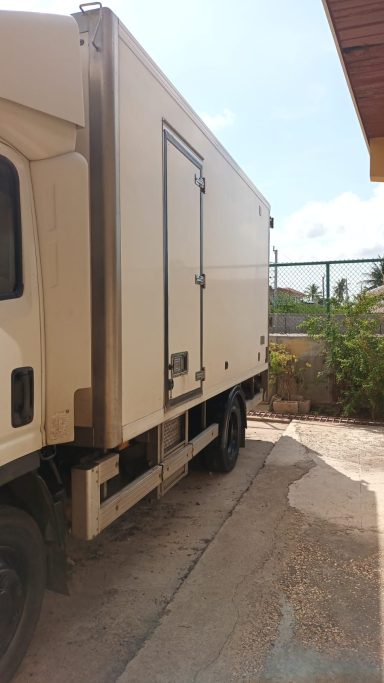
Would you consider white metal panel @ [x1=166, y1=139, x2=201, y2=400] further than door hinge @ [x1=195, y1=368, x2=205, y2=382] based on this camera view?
No

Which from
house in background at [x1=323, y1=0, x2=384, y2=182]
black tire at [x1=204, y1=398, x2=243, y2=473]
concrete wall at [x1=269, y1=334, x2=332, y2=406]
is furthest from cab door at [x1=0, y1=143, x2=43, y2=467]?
concrete wall at [x1=269, y1=334, x2=332, y2=406]

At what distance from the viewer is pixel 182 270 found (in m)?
3.80

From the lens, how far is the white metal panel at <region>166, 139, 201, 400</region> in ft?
11.7

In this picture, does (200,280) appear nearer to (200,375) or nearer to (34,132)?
(200,375)

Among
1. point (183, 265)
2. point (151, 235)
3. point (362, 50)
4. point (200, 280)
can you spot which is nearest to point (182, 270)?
point (183, 265)

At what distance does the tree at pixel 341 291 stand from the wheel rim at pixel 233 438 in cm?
393

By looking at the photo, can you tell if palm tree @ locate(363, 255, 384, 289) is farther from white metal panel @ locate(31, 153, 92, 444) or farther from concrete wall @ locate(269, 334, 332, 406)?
white metal panel @ locate(31, 153, 92, 444)

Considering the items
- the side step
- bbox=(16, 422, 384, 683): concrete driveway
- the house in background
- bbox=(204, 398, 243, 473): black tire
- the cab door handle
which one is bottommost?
bbox=(16, 422, 384, 683): concrete driveway

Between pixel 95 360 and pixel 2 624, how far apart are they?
1310mm


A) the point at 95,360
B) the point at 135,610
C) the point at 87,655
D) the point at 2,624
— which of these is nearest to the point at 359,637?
the point at 135,610

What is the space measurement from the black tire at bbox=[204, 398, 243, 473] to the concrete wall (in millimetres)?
3443

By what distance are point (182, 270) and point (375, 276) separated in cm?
722

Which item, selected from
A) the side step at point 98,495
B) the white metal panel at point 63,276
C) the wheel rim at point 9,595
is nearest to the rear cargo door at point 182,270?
the side step at point 98,495

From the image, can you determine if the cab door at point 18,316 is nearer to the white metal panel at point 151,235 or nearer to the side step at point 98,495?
the side step at point 98,495
